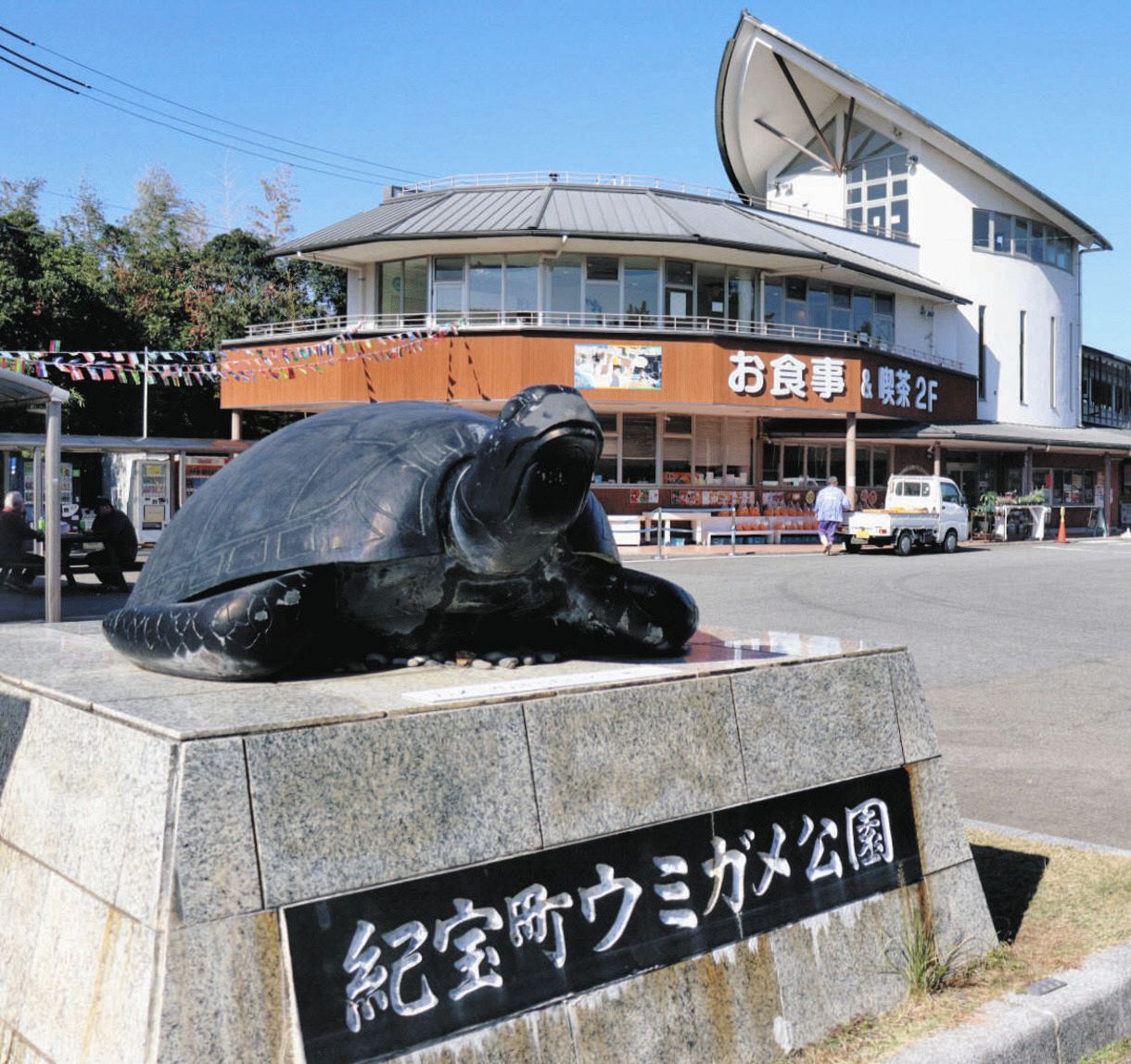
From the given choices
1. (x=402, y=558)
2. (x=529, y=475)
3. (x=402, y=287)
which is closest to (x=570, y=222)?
(x=402, y=287)

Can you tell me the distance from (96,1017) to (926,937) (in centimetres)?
Result: 255

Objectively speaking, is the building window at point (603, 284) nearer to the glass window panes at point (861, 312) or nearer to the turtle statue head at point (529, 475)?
the glass window panes at point (861, 312)

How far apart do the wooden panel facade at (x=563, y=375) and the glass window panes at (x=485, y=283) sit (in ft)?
6.11

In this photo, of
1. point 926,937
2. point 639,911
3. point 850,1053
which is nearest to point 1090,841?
point 926,937

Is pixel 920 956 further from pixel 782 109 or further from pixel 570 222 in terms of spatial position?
pixel 782 109

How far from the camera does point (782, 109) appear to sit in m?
38.7

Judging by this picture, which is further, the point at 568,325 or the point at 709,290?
the point at 709,290

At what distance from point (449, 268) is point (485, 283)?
101 centimetres

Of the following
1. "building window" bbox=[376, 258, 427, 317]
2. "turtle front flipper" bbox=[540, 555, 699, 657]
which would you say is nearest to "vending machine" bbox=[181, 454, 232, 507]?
"building window" bbox=[376, 258, 427, 317]

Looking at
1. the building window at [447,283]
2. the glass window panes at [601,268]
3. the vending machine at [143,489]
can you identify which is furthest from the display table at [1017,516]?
the vending machine at [143,489]

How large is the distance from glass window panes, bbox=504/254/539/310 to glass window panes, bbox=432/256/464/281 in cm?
123

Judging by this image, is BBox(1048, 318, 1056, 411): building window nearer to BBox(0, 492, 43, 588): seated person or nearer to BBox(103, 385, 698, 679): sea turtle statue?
BBox(0, 492, 43, 588): seated person

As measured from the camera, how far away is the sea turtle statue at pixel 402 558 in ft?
10.0

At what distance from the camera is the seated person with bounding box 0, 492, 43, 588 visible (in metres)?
11.1
